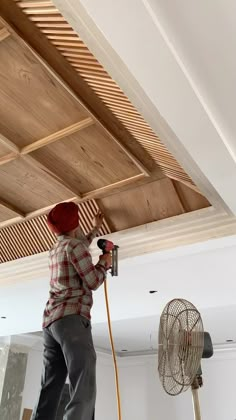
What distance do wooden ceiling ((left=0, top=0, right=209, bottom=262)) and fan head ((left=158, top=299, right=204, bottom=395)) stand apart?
882mm

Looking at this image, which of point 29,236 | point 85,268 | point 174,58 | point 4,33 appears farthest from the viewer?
point 29,236

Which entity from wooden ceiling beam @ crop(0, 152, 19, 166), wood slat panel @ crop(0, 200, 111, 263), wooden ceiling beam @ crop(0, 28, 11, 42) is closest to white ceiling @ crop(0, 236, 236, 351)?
wood slat panel @ crop(0, 200, 111, 263)

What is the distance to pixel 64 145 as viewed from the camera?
2361 mm

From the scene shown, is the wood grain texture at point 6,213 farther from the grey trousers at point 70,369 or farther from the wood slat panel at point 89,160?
the grey trousers at point 70,369

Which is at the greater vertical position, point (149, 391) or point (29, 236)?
point (29, 236)

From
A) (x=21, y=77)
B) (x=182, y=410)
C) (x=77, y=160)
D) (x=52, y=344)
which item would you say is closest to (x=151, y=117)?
(x=21, y=77)

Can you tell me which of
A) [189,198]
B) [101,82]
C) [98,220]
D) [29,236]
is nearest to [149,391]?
[29,236]

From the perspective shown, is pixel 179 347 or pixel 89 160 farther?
pixel 89 160

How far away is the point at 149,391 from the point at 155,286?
4.95m

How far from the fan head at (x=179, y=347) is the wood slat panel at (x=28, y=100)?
3.77 ft

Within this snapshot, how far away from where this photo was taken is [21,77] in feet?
6.10

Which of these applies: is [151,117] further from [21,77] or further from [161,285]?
[161,285]

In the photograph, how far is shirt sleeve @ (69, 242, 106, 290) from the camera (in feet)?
6.06

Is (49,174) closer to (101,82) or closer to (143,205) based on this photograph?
(143,205)
